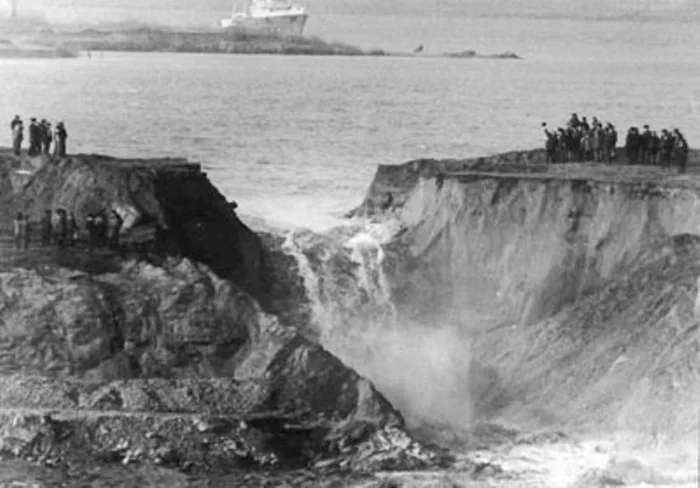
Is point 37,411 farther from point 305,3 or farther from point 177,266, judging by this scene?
point 305,3

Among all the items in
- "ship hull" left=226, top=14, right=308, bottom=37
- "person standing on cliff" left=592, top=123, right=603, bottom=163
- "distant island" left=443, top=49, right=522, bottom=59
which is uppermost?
"ship hull" left=226, top=14, right=308, bottom=37

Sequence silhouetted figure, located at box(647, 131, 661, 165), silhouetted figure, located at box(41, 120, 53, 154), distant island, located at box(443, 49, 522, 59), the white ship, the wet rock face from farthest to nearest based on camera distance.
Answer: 1. distant island, located at box(443, 49, 522, 59)
2. the white ship
3. silhouetted figure, located at box(647, 131, 661, 165)
4. silhouetted figure, located at box(41, 120, 53, 154)
5. the wet rock face

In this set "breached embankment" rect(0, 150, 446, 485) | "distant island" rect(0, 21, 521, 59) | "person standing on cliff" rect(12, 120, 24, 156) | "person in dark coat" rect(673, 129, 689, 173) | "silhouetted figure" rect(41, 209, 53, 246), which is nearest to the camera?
"breached embankment" rect(0, 150, 446, 485)

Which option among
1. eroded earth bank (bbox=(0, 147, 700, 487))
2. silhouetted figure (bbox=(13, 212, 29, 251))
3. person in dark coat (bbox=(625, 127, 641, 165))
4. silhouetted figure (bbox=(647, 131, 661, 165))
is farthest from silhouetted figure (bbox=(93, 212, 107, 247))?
silhouetted figure (bbox=(647, 131, 661, 165))

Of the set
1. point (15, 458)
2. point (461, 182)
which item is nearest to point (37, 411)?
point (15, 458)

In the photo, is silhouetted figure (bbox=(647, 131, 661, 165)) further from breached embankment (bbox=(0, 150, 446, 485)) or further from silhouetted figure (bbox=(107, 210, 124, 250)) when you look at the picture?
silhouetted figure (bbox=(107, 210, 124, 250))

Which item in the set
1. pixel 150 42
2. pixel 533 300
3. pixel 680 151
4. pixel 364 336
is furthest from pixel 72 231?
pixel 150 42

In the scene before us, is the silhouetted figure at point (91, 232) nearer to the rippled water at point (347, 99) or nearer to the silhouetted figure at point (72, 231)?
the silhouetted figure at point (72, 231)

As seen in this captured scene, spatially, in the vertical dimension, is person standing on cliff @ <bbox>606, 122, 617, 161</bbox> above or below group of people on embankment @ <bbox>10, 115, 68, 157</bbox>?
above

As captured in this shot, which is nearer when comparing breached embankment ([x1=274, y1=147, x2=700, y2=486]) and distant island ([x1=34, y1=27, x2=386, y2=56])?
breached embankment ([x1=274, y1=147, x2=700, y2=486])
